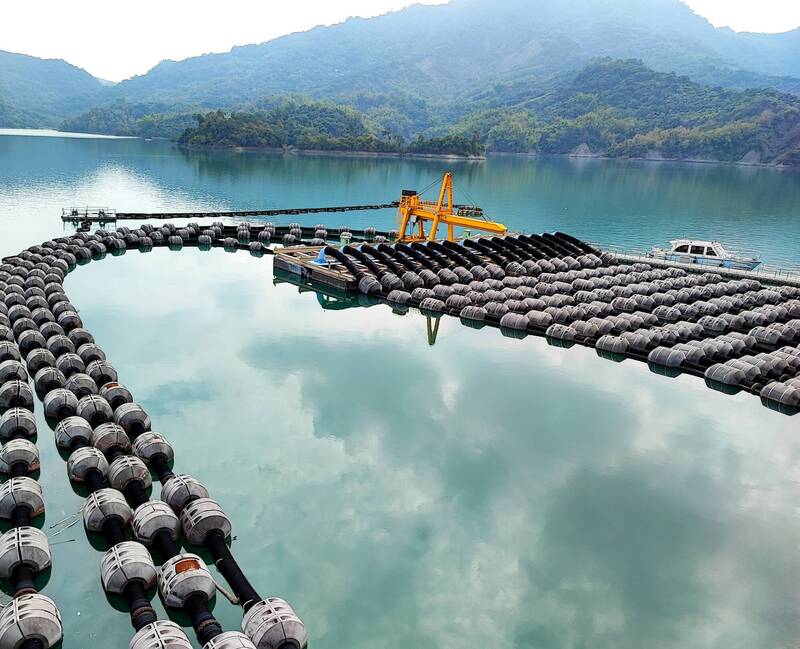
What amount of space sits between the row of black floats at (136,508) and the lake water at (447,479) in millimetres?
889

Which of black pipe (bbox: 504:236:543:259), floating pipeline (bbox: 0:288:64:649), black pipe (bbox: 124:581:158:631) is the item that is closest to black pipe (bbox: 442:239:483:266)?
black pipe (bbox: 504:236:543:259)

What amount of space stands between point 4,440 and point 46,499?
346cm

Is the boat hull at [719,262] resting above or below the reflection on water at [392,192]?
above

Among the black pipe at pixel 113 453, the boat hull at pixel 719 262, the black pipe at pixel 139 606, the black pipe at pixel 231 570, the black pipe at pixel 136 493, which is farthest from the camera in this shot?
the boat hull at pixel 719 262

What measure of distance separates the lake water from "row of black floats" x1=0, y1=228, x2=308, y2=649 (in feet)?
2.92

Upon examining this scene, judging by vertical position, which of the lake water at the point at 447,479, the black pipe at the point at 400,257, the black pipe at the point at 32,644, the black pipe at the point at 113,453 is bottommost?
the lake water at the point at 447,479

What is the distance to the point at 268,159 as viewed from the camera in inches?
7338

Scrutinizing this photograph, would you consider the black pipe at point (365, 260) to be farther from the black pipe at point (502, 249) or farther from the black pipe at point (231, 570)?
the black pipe at point (231, 570)

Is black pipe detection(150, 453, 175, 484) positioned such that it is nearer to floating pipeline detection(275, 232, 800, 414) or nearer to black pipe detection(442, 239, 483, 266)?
floating pipeline detection(275, 232, 800, 414)

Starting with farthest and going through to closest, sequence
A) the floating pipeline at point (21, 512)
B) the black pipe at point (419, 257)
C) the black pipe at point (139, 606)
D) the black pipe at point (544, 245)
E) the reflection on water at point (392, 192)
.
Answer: the reflection on water at point (392, 192) → the black pipe at point (544, 245) → the black pipe at point (419, 257) → the black pipe at point (139, 606) → the floating pipeline at point (21, 512)

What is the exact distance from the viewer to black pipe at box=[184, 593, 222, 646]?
509 inches

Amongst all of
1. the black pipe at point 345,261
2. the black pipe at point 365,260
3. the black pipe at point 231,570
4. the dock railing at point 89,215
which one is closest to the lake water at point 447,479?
the black pipe at point 231,570

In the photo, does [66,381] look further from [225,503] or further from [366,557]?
[366,557]

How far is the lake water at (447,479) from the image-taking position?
49.9ft
